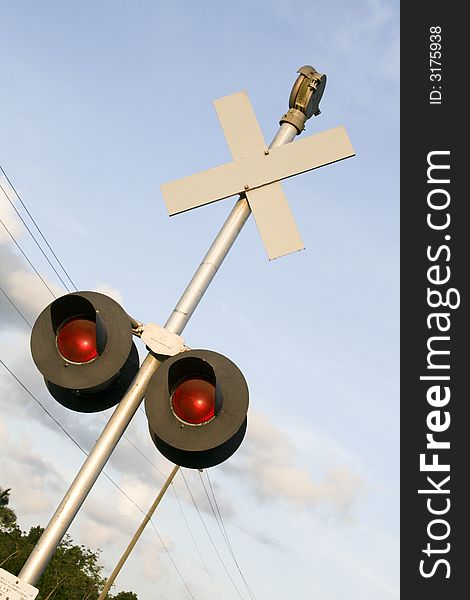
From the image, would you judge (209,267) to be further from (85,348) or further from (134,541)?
(134,541)

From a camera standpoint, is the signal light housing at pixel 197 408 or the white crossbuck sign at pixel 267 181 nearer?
the signal light housing at pixel 197 408

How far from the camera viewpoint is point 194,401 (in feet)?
12.4

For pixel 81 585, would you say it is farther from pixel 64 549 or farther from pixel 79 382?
pixel 79 382

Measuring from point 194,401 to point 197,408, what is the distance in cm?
4

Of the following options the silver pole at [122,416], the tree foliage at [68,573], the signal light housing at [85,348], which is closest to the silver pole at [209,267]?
the silver pole at [122,416]

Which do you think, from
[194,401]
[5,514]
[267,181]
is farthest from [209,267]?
[5,514]

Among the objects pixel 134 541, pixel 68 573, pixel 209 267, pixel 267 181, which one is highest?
pixel 68 573

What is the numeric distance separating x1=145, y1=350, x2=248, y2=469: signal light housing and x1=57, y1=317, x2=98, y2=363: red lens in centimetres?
36

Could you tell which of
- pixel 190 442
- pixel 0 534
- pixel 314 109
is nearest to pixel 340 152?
pixel 314 109

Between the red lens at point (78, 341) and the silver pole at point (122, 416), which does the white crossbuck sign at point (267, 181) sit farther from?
the red lens at point (78, 341)

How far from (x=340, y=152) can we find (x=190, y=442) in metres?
2.18

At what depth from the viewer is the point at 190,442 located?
12.1ft

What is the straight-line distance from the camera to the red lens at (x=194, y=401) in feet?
12.4

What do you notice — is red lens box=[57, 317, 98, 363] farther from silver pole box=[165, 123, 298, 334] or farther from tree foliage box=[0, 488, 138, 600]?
tree foliage box=[0, 488, 138, 600]
